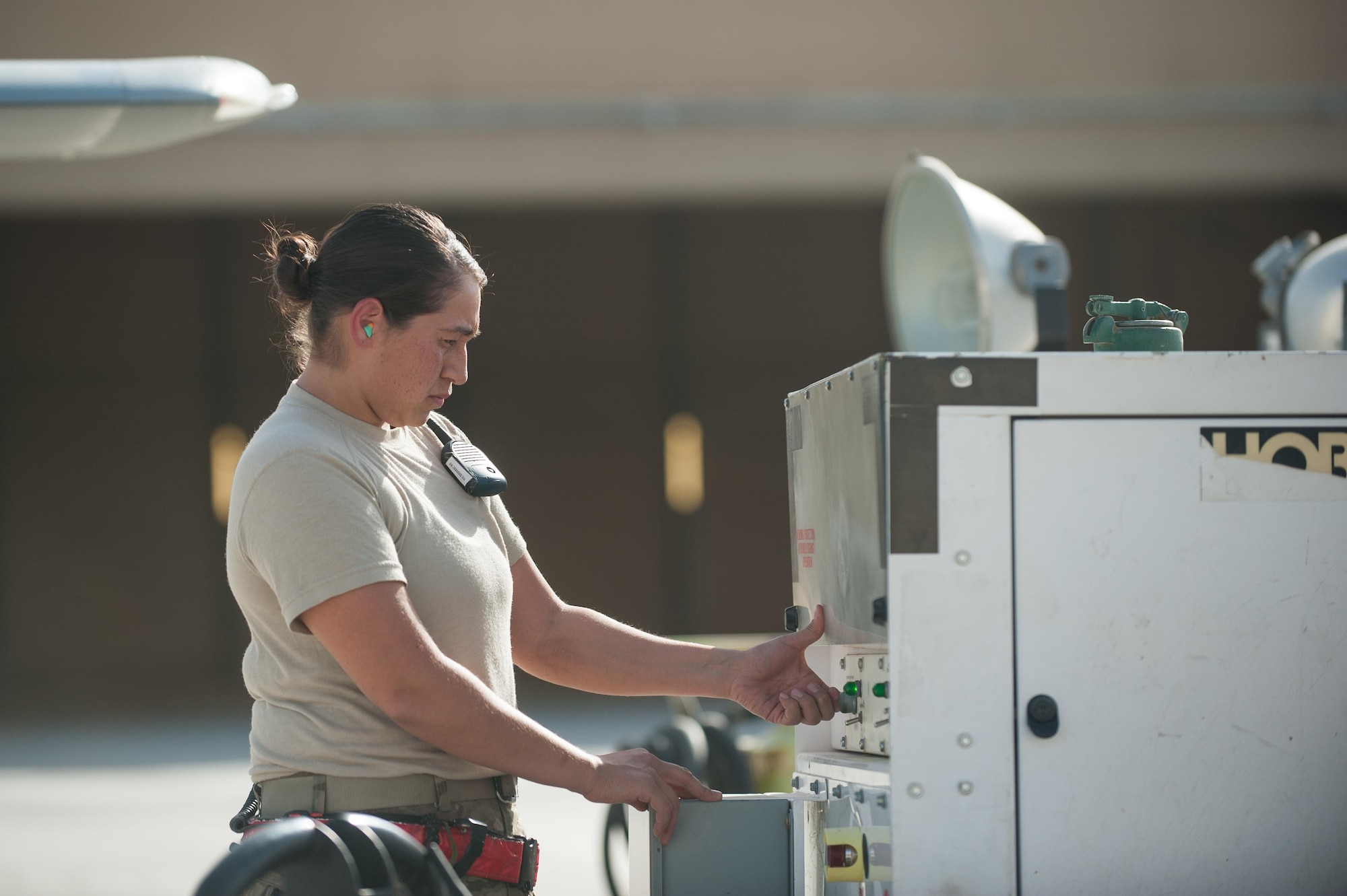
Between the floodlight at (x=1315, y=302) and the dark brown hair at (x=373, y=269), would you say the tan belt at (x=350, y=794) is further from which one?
the floodlight at (x=1315, y=302)

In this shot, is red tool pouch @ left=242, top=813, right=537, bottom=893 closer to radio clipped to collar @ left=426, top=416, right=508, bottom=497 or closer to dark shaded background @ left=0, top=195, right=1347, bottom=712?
radio clipped to collar @ left=426, top=416, right=508, bottom=497

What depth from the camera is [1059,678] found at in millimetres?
1555

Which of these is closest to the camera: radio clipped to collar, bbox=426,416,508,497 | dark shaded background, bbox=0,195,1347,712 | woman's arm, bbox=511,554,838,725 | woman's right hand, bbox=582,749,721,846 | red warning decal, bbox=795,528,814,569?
woman's right hand, bbox=582,749,721,846

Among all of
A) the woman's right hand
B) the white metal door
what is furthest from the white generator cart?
the woman's right hand

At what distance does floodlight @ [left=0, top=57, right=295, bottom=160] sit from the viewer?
3707 millimetres

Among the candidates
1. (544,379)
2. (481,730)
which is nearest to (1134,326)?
(481,730)

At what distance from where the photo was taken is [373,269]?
5.89ft

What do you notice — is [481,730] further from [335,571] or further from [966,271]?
[966,271]

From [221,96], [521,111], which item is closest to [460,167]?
[521,111]

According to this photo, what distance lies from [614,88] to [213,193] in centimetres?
337

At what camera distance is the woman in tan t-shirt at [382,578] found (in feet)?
5.39

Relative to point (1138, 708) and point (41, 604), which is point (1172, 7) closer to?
point (1138, 708)

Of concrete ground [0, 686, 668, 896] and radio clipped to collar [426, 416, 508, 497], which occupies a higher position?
radio clipped to collar [426, 416, 508, 497]

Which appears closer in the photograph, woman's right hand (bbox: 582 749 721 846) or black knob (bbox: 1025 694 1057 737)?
black knob (bbox: 1025 694 1057 737)
